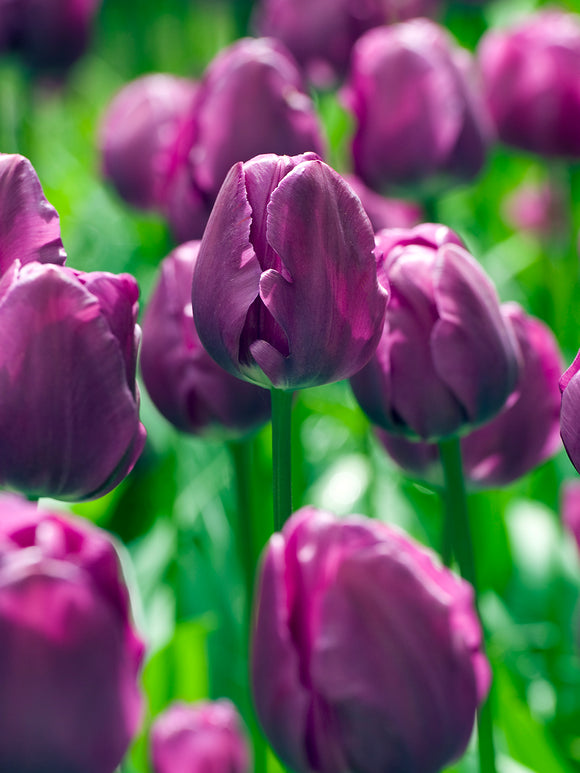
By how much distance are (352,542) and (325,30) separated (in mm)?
966

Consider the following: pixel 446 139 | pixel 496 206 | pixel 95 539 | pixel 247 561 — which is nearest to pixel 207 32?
pixel 496 206

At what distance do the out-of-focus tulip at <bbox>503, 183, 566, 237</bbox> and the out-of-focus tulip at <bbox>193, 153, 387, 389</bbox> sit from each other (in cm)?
91

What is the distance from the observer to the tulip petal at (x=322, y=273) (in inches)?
17.4

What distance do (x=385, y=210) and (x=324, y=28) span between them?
0.81ft

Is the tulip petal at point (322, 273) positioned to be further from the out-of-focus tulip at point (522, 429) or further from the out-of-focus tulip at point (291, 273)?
the out-of-focus tulip at point (522, 429)

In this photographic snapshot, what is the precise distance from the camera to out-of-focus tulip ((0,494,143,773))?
34 cm

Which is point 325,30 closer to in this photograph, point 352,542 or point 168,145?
point 168,145

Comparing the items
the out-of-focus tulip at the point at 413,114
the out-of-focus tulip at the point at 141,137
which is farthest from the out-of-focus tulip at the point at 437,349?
the out-of-focus tulip at the point at 141,137

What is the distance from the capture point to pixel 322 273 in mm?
451

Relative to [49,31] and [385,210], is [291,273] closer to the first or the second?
[385,210]

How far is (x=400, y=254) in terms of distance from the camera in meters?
0.53

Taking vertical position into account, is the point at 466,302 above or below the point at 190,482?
above

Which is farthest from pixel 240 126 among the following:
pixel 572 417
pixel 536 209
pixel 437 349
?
pixel 536 209

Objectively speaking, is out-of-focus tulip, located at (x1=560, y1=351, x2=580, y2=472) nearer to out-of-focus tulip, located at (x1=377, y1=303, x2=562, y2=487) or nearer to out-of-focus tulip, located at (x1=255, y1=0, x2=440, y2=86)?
out-of-focus tulip, located at (x1=377, y1=303, x2=562, y2=487)
